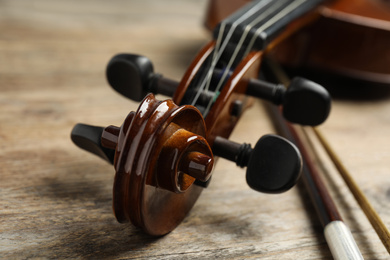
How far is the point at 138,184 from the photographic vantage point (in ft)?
1.84

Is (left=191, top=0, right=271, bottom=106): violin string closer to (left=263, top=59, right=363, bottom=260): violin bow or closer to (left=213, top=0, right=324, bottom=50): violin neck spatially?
(left=213, top=0, right=324, bottom=50): violin neck

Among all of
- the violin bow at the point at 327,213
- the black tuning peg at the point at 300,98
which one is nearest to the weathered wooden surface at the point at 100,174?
the violin bow at the point at 327,213

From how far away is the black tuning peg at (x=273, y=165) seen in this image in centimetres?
66

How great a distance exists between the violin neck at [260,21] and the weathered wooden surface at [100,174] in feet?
0.80

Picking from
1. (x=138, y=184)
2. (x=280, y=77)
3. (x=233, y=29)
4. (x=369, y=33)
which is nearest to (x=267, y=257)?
(x=138, y=184)

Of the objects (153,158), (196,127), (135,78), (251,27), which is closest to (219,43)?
(251,27)

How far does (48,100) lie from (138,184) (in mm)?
636

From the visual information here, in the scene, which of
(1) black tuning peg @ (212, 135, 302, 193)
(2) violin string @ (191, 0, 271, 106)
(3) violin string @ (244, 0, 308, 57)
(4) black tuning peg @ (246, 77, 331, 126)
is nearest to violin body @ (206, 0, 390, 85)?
(3) violin string @ (244, 0, 308, 57)

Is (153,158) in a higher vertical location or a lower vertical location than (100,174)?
higher

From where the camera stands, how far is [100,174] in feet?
2.86

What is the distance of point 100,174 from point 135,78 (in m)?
0.20

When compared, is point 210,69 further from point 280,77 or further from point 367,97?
point 367,97

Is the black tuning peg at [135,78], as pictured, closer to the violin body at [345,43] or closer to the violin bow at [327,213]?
the violin bow at [327,213]

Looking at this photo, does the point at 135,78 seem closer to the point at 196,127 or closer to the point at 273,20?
the point at 196,127
